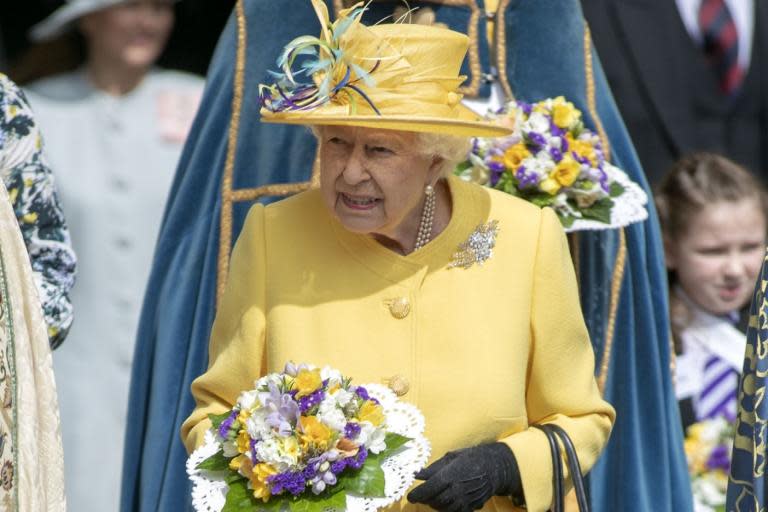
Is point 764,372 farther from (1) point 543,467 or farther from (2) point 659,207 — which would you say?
(2) point 659,207

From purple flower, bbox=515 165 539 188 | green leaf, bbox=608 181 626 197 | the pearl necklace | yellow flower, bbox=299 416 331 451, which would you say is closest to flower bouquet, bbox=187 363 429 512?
yellow flower, bbox=299 416 331 451

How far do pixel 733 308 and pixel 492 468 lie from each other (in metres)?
2.14

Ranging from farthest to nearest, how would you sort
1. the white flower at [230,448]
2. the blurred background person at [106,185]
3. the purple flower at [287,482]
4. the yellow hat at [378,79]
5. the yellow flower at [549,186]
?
the blurred background person at [106,185]
the yellow flower at [549,186]
the yellow hat at [378,79]
the white flower at [230,448]
the purple flower at [287,482]

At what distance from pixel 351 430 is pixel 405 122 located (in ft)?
2.03

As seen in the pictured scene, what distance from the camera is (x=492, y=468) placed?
3.96 metres

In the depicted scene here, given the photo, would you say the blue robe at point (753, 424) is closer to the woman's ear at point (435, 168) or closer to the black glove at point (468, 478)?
the black glove at point (468, 478)

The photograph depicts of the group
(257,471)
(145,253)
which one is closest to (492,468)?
(257,471)

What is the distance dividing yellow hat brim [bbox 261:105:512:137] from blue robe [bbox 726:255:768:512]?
2.10ft

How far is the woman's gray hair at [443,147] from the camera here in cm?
408

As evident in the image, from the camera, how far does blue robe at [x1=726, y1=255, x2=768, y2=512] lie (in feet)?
13.4

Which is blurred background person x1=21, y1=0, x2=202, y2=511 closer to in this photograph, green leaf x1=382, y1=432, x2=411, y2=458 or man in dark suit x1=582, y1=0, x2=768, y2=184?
man in dark suit x1=582, y1=0, x2=768, y2=184

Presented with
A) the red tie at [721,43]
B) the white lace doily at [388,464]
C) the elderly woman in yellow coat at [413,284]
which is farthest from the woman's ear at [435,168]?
the red tie at [721,43]

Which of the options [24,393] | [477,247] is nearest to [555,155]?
[477,247]

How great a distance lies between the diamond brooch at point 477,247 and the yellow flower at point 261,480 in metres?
0.66
